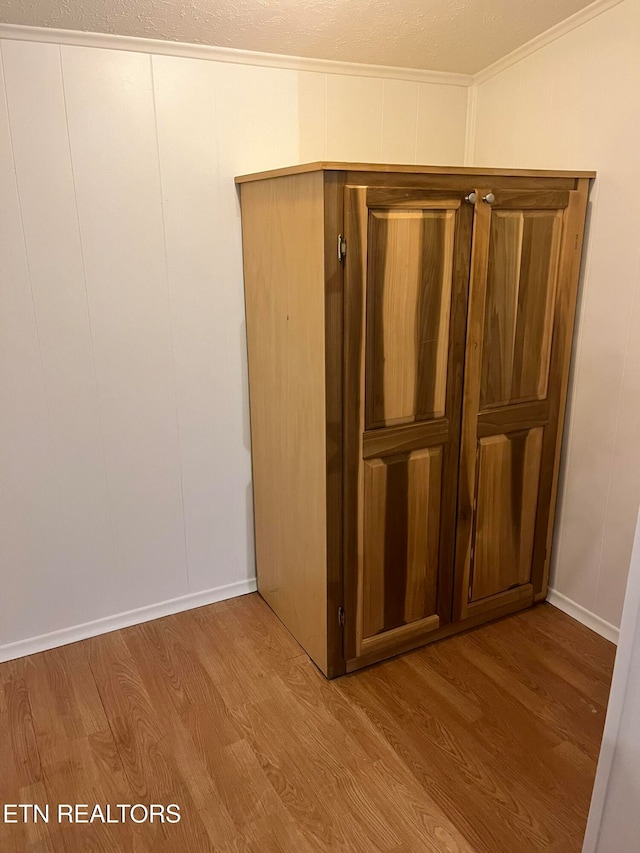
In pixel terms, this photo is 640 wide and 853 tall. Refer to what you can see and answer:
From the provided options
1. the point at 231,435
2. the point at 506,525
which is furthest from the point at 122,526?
the point at 506,525

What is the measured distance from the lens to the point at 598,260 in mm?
2104

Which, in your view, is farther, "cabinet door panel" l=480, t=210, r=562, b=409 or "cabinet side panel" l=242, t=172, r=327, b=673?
"cabinet door panel" l=480, t=210, r=562, b=409

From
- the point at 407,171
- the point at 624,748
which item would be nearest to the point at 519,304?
the point at 407,171

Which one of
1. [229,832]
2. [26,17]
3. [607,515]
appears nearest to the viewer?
[229,832]

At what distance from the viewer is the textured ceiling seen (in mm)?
1764

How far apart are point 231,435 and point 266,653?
80 centimetres

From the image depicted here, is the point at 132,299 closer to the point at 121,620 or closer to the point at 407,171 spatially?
the point at 407,171

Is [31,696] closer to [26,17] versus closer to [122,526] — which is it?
[122,526]

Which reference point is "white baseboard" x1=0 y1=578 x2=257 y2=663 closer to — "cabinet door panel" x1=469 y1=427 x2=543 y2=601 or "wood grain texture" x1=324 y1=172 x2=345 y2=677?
"wood grain texture" x1=324 y1=172 x2=345 y2=677

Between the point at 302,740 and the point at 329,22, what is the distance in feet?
7.05

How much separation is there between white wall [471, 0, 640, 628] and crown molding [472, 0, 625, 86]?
0.02m

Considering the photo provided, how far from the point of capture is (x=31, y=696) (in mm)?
2033

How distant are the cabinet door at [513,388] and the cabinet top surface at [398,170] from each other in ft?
0.19

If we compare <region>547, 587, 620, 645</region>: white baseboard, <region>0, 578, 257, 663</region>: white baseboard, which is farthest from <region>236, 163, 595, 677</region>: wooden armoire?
<region>0, 578, 257, 663</region>: white baseboard
